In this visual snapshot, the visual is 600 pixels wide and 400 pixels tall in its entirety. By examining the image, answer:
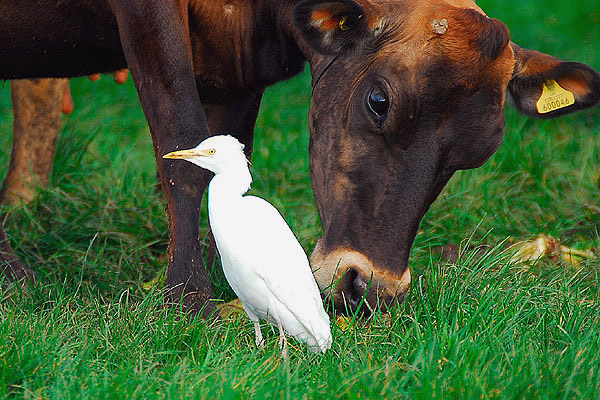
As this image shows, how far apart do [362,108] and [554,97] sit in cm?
91

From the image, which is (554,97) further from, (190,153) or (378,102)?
(190,153)

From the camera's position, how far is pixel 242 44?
4.03 m

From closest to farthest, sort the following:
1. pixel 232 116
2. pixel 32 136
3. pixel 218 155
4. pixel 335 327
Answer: pixel 218 155
pixel 335 327
pixel 232 116
pixel 32 136

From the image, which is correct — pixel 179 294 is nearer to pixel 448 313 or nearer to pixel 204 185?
pixel 204 185

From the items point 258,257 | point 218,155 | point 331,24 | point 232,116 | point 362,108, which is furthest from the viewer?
point 232,116

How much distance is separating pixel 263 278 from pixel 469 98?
3.34 ft

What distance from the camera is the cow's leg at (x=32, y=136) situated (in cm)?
518

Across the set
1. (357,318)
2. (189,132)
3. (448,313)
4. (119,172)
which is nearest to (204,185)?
(189,132)

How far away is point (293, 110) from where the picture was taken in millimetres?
7457

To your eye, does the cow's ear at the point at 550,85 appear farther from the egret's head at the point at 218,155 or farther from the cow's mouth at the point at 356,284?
the egret's head at the point at 218,155

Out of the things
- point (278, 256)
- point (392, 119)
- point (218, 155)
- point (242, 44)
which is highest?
point (242, 44)

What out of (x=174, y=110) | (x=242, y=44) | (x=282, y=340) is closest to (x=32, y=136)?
(x=242, y=44)

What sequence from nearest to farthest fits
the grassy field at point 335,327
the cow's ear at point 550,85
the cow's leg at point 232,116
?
the grassy field at point 335,327, the cow's ear at point 550,85, the cow's leg at point 232,116

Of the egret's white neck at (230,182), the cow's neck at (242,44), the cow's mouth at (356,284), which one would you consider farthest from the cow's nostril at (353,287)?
the cow's neck at (242,44)
